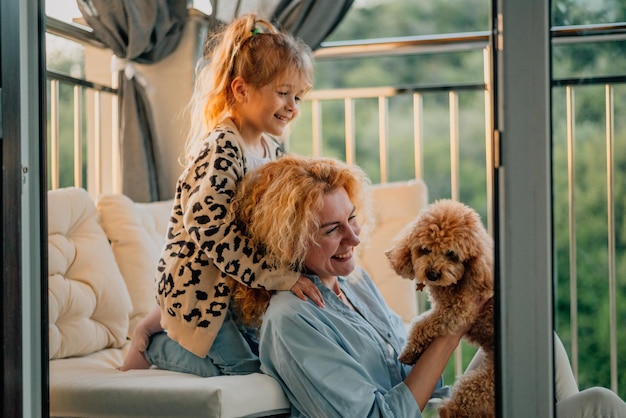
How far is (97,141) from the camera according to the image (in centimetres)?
280

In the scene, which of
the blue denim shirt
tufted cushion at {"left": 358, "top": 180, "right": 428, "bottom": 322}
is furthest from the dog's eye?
tufted cushion at {"left": 358, "top": 180, "right": 428, "bottom": 322}

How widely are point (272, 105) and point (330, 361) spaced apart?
2.28 feet

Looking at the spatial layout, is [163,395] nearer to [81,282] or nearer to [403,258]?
[403,258]

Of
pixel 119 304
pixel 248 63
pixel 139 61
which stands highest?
pixel 139 61

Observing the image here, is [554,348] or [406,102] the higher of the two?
[406,102]

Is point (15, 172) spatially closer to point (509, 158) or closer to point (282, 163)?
point (282, 163)

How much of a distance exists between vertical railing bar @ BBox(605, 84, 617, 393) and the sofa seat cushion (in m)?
0.67

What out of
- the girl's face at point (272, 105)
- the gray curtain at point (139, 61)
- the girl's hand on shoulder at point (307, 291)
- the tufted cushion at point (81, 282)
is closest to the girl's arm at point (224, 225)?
the girl's hand on shoulder at point (307, 291)

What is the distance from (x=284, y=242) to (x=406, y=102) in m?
7.18

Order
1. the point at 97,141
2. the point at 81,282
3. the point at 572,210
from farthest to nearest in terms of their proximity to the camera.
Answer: the point at 97,141
the point at 81,282
the point at 572,210

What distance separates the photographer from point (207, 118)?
2029 millimetres

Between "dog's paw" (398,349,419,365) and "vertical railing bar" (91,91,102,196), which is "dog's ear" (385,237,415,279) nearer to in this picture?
"dog's paw" (398,349,419,365)

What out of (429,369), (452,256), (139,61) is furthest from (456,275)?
(139,61)

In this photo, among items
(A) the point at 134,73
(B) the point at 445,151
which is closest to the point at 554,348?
(A) the point at 134,73
